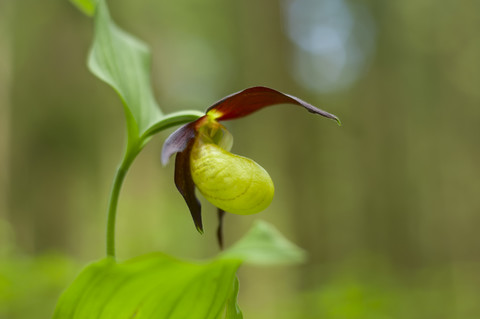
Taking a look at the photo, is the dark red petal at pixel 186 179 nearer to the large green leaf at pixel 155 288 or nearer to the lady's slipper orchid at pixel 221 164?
the lady's slipper orchid at pixel 221 164

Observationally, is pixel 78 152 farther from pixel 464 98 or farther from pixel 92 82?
pixel 464 98

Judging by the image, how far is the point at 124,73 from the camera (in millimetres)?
755

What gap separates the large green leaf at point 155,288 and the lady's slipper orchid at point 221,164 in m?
0.07

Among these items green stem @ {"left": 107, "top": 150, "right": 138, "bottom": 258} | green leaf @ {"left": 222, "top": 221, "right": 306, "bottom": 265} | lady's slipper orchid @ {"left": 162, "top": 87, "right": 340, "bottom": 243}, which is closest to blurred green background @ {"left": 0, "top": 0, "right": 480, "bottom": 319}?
green stem @ {"left": 107, "top": 150, "right": 138, "bottom": 258}

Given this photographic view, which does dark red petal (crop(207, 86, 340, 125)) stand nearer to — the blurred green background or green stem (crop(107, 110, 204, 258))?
green stem (crop(107, 110, 204, 258))

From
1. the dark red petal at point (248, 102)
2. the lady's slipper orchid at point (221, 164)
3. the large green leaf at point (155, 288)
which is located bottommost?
the large green leaf at point (155, 288)

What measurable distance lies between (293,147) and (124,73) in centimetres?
365

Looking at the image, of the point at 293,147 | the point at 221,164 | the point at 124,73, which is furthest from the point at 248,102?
the point at 293,147

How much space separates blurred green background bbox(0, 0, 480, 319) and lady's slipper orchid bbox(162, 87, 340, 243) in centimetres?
134

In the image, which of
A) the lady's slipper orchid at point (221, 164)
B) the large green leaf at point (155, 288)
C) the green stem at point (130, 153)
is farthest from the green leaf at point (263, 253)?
the green stem at point (130, 153)

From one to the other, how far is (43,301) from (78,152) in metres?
1.82

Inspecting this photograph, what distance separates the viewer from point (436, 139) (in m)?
6.62

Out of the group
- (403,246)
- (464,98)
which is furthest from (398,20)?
(403,246)

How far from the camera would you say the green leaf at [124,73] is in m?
0.70
